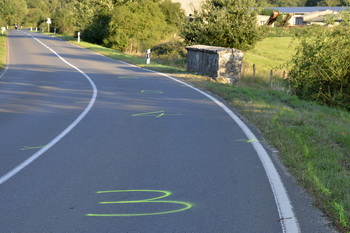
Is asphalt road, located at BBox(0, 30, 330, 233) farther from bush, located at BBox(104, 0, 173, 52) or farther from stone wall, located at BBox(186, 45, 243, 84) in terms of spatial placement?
bush, located at BBox(104, 0, 173, 52)

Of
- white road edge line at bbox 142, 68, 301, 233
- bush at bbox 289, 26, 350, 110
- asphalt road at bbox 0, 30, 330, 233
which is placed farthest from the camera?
bush at bbox 289, 26, 350, 110

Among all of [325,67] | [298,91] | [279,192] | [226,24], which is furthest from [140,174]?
[226,24]

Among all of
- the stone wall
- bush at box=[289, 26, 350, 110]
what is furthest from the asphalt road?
the stone wall

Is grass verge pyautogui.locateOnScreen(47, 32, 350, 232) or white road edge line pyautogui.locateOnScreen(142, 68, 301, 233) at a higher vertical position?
grass verge pyautogui.locateOnScreen(47, 32, 350, 232)

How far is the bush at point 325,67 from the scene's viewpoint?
47.8ft

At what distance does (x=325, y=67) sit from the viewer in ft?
49.5

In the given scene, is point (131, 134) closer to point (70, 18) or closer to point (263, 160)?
point (263, 160)

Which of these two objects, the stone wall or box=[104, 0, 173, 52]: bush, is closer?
the stone wall

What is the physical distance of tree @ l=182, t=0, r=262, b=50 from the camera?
2962 centimetres

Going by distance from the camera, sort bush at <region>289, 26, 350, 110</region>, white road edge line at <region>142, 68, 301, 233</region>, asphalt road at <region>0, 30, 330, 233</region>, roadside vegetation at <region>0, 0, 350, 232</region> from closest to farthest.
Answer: white road edge line at <region>142, 68, 301, 233</region>, asphalt road at <region>0, 30, 330, 233</region>, roadside vegetation at <region>0, 0, 350, 232</region>, bush at <region>289, 26, 350, 110</region>

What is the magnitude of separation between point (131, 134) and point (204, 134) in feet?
4.50

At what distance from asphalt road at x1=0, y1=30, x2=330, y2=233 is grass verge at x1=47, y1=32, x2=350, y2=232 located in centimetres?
23

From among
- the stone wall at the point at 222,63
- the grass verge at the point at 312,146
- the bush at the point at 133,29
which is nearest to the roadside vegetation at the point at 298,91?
the grass verge at the point at 312,146

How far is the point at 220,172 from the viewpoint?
6.08 meters
